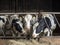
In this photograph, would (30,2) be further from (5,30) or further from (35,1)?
(5,30)

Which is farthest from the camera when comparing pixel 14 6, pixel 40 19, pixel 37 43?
pixel 14 6

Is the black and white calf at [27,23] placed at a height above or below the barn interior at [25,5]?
below

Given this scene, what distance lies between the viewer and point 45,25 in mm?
2086

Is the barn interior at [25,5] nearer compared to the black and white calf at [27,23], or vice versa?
the black and white calf at [27,23]

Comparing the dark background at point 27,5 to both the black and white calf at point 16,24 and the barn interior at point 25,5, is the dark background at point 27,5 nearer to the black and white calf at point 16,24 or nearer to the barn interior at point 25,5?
the barn interior at point 25,5

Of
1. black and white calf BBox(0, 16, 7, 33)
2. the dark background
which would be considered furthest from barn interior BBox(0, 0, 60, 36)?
black and white calf BBox(0, 16, 7, 33)

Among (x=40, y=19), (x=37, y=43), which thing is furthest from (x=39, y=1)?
(x=37, y=43)

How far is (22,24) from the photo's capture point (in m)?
2.12

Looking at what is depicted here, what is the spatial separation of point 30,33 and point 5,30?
12.5 inches

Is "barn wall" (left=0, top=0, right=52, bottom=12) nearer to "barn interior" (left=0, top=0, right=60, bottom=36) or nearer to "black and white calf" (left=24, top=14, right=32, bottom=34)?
"barn interior" (left=0, top=0, right=60, bottom=36)

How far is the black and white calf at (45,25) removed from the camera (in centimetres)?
200

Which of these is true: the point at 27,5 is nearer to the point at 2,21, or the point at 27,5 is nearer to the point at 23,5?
the point at 23,5

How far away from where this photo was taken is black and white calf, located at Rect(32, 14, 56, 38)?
200cm

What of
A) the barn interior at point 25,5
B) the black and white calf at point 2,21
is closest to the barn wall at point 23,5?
the barn interior at point 25,5
